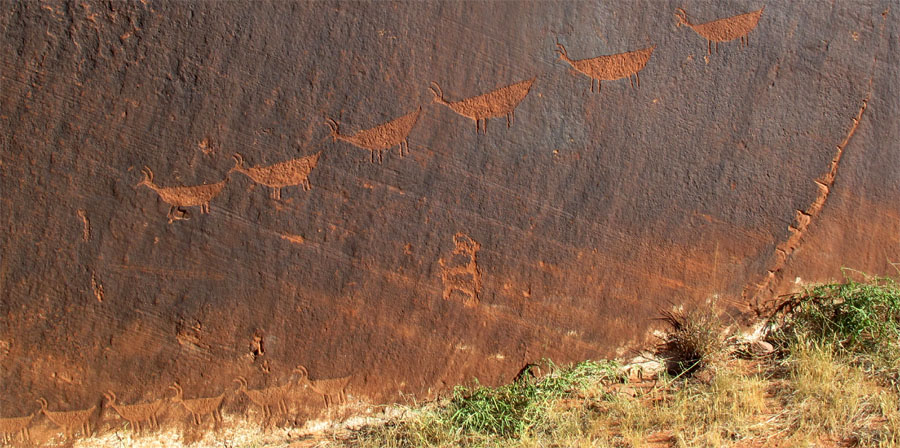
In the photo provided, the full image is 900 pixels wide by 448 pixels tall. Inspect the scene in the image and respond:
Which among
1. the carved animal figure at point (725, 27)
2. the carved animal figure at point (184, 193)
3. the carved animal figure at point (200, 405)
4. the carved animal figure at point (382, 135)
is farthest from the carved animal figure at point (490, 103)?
the carved animal figure at point (200, 405)

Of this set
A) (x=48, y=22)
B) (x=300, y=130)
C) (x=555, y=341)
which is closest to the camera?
(x=48, y=22)

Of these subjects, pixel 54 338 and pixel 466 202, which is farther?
pixel 466 202

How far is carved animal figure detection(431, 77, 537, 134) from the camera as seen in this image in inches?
101

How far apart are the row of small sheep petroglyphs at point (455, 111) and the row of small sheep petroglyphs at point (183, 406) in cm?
61

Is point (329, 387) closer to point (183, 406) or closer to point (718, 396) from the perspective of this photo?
point (183, 406)

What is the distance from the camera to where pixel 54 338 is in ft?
7.72

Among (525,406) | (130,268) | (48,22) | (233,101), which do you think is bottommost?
(525,406)

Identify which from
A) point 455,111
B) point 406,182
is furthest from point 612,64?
point 406,182

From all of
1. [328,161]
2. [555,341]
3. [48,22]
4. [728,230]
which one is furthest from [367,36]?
[728,230]

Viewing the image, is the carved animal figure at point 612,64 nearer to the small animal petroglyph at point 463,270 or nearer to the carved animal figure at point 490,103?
the carved animal figure at point 490,103

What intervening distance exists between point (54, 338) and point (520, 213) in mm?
1583


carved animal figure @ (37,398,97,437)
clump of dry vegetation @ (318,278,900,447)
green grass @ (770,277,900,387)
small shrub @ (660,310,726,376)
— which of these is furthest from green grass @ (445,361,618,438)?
carved animal figure @ (37,398,97,437)

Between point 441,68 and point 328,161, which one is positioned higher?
point 441,68

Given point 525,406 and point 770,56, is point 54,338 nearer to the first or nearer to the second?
point 525,406
